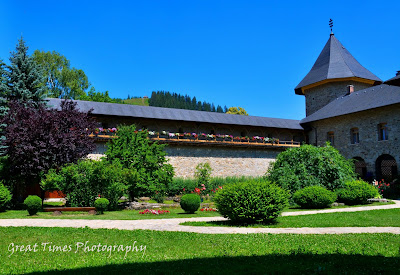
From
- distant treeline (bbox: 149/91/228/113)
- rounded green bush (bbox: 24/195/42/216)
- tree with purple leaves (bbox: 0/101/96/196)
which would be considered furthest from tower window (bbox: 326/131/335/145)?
distant treeline (bbox: 149/91/228/113)

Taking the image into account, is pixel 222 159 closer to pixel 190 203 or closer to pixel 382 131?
pixel 382 131

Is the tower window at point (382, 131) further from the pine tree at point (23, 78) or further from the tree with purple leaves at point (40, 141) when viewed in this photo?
the pine tree at point (23, 78)

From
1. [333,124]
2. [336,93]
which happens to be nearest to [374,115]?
[333,124]

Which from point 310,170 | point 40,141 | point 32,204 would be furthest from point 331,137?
point 32,204

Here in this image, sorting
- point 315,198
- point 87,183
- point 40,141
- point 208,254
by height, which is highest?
point 40,141

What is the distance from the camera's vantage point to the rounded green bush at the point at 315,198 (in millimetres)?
14516

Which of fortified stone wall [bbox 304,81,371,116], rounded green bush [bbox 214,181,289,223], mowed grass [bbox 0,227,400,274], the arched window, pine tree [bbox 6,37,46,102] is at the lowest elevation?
mowed grass [bbox 0,227,400,274]

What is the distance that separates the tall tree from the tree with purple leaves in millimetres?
21364

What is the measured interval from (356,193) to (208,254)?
1234 centimetres

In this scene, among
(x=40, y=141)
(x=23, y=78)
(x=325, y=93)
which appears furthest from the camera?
(x=325, y=93)

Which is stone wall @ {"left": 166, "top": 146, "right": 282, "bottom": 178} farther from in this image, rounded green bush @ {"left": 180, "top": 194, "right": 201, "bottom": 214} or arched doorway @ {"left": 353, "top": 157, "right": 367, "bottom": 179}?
rounded green bush @ {"left": 180, "top": 194, "right": 201, "bottom": 214}

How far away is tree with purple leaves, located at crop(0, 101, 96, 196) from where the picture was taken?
50.2ft

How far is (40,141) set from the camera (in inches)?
605

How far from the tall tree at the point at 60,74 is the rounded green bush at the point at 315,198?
29398 millimetres
